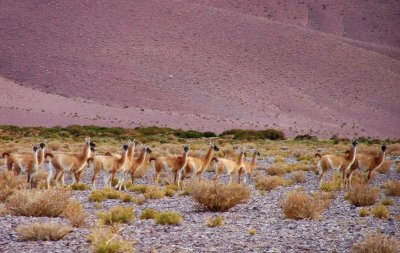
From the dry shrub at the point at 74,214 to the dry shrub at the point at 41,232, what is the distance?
3.40 ft

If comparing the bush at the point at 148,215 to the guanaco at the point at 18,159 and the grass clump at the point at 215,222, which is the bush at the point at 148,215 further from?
the guanaco at the point at 18,159

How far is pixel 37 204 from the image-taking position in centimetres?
1196

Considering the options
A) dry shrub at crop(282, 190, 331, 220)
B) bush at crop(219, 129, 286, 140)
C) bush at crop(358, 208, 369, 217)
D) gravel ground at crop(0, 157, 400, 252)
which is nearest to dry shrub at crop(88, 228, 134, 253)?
gravel ground at crop(0, 157, 400, 252)

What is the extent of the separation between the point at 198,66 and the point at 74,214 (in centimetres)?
8729

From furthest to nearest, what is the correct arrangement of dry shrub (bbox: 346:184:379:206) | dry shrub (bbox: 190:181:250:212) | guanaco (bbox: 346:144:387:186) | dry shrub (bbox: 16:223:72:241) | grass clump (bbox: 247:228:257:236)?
guanaco (bbox: 346:144:387:186) < dry shrub (bbox: 346:184:379:206) < dry shrub (bbox: 190:181:250:212) < grass clump (bbox: 247:228:257:236) < dry shrub (bbox: 16:223:72:241)

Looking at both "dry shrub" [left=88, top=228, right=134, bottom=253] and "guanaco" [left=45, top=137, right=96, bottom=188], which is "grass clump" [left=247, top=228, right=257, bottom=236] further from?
"guanaco" [left=45, top=137, right=96, bottom=188]

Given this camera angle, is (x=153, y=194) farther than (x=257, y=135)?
No

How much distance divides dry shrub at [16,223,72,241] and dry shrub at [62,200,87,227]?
103cm

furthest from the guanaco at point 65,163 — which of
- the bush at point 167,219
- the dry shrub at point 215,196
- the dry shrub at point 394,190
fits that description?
the dry shrub at point 394,190

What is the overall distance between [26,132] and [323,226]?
159ft

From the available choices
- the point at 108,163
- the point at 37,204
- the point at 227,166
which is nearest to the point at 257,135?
the point at 227,166

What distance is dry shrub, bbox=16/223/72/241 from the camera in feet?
32.6

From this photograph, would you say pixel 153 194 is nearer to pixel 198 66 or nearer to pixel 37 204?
pixel 37 204

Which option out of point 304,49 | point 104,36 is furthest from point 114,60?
point 304,49
